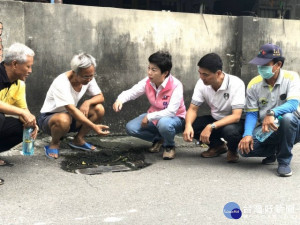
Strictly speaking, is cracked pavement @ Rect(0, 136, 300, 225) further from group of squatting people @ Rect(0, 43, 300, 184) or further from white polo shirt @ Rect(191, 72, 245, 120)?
white polo shirt @ Rect(191, 72, 245, 120)

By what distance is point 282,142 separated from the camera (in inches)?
148

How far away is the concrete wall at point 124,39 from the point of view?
184 inches

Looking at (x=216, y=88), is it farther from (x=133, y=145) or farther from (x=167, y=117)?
(x=133, y=145)

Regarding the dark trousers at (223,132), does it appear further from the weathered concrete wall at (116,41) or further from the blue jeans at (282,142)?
the weathered concrete wall at (116,41)

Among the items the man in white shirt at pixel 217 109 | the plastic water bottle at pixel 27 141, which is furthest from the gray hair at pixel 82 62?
the man in white shirt at pixel 217 109

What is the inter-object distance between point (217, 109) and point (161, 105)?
64 centimetres

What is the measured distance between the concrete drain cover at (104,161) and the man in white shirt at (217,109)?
0.68 meters

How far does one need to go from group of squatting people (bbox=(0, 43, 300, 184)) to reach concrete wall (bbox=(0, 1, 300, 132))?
701mm

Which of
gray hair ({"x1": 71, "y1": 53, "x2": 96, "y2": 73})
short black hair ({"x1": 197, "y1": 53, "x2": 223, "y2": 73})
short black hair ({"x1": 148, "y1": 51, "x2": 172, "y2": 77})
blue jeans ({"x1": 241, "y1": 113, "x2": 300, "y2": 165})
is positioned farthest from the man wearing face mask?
gray hair ({"x1": 71, "y1": 53, "x2": 96, "y2": 73})

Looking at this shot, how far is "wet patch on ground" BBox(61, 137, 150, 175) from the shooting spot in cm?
395

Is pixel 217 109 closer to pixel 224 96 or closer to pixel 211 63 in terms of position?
pixel 224 96

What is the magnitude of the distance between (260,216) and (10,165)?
2519mm

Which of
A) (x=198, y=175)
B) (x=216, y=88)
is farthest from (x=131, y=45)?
(x=198, y=175)

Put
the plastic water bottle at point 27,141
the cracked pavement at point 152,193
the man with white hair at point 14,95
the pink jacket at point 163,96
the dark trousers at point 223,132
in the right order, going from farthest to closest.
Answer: the pink jacket at point 163,96
the dark trousers at point 223,132
the plastic water bottle at point 27,141
the man with white hair at point 14,95
the cracked pavement at point 152,193
